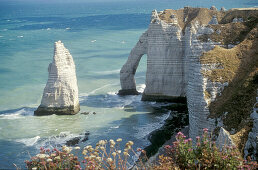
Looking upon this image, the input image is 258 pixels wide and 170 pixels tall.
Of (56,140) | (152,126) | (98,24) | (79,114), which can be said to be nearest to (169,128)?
(152,126)

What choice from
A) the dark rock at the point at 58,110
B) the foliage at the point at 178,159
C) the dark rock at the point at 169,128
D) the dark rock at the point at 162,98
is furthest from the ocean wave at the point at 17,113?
the foliage at the point at 178,159

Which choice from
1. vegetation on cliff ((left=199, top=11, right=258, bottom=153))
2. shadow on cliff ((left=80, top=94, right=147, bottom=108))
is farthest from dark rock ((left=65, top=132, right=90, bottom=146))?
vegetation on cliff ((left=199, top=11, right=258, bottom=153))

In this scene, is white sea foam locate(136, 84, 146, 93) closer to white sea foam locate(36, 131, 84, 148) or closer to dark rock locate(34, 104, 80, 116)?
dark rock locate(34, 104, 80, 116)

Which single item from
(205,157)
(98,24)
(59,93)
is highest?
(205,157)

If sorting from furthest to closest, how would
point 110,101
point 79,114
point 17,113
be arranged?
1. point 110,101
2. point 17,113
3. point 79,114

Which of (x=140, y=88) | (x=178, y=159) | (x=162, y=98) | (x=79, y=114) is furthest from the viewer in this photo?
(x=140, y=88)

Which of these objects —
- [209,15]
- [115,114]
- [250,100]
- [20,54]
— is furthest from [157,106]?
[20,54]

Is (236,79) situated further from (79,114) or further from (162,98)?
(79,114)

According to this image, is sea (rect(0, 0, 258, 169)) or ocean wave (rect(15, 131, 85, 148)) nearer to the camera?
ocean wave (rect(15, 131, 85, 148))

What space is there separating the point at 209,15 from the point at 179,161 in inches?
1118

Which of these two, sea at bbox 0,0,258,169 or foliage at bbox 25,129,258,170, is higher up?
foliage at bbox 25,129,258,170

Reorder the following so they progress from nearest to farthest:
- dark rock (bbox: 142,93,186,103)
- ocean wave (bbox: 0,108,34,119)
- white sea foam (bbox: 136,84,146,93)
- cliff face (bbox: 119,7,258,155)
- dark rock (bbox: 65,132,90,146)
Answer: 1. cliff face (bbox: 119,7,258,155)
2. dark rock (bbox: 65,132,90,146)
3. ocean wave (bbox: 0,108,34,119)
4. dark rock (bbox: 142,93,186,103)
5. white sea foam (bbox: 136,84,146,93)

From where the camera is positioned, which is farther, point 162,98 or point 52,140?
point 162,98

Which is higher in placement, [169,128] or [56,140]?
[169,128]
